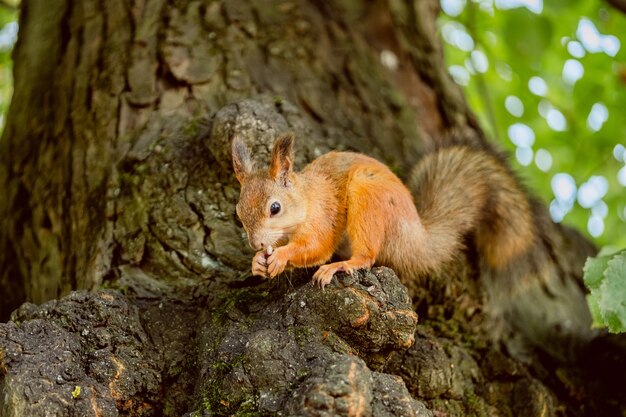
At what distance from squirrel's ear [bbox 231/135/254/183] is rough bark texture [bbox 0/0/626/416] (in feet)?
0.28

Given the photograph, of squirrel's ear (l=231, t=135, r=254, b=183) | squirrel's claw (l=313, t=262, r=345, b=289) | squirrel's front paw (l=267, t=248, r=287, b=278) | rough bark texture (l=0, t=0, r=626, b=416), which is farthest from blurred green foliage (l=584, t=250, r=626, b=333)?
squirrel's ear (l=231, t=135, r=254, b=183)

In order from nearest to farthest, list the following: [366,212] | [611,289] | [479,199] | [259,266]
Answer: [611,289]
[259,266]
[366,212]
[479,199]

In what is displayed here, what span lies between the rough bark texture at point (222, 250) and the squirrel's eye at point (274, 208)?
7.7 inches

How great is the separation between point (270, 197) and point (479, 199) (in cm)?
77

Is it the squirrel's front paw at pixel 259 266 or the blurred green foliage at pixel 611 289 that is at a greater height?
the squirrel's front paw at pixel 259 266

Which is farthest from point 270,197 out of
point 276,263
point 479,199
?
point 479,199

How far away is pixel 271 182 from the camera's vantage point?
86.7 inches

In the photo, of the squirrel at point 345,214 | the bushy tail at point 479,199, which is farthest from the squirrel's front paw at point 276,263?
the bushy tail at point 479,199

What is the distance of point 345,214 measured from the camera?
2.23 metres

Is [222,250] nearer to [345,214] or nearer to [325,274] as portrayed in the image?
[345,214]

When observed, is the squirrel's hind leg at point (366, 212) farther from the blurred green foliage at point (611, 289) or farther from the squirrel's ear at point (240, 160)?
the blurred green foliage at point (611, 289)

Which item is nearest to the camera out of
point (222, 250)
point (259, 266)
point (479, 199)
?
point (259, 266)

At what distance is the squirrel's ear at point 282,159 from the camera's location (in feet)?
7.00

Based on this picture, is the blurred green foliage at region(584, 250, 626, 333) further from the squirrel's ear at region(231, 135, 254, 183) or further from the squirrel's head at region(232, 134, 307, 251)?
the squirrel's ear at region(231, 135, 254, 183)
